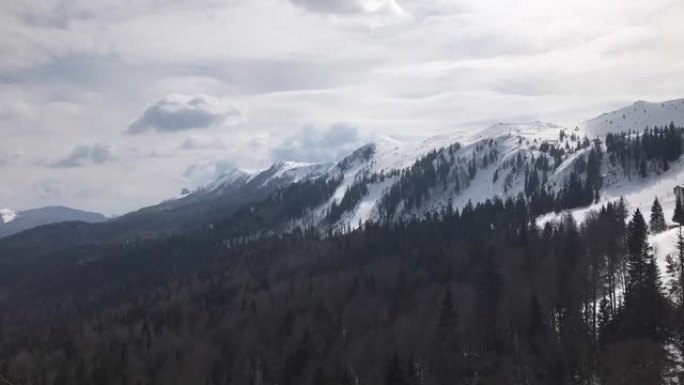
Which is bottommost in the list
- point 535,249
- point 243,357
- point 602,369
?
point 243,357

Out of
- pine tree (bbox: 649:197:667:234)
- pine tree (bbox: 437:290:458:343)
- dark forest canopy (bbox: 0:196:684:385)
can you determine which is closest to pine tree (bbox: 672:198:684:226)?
pine tree (bbox: 649:197:667:234)

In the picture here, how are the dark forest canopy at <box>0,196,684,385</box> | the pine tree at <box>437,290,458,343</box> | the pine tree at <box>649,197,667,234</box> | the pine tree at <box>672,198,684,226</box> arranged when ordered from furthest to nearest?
the pine tree at <box>649,197,667,234</box>, the pine tree at <box>672,198,684,226</box>, the pine tree at <box>437,290,458,343</box>, the dark forest canopy at <box>0,196,684,385</box>

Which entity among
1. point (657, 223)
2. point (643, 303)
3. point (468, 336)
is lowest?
point (468, 336)

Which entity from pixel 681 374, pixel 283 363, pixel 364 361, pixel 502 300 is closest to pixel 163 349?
pixel 283 363

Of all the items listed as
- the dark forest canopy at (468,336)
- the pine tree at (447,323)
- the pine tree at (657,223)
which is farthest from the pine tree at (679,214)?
the pine tree at (447,323)

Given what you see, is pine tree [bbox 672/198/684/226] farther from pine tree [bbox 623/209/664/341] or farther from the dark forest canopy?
pine tree [bbox 623/209/664/341]

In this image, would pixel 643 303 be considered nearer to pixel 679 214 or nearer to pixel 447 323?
pixel 447 323

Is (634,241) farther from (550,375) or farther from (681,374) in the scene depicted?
(681,374)

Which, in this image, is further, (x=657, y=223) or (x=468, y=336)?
(x=657, y=223)

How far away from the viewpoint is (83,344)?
652ft

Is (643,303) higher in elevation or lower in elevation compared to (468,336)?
higher

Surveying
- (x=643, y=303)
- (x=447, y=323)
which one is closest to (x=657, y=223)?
(x=447, y=323)

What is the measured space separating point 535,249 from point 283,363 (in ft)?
260

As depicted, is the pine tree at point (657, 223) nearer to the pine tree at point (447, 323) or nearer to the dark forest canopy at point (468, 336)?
the dark forest canopy at point (468, 336)
